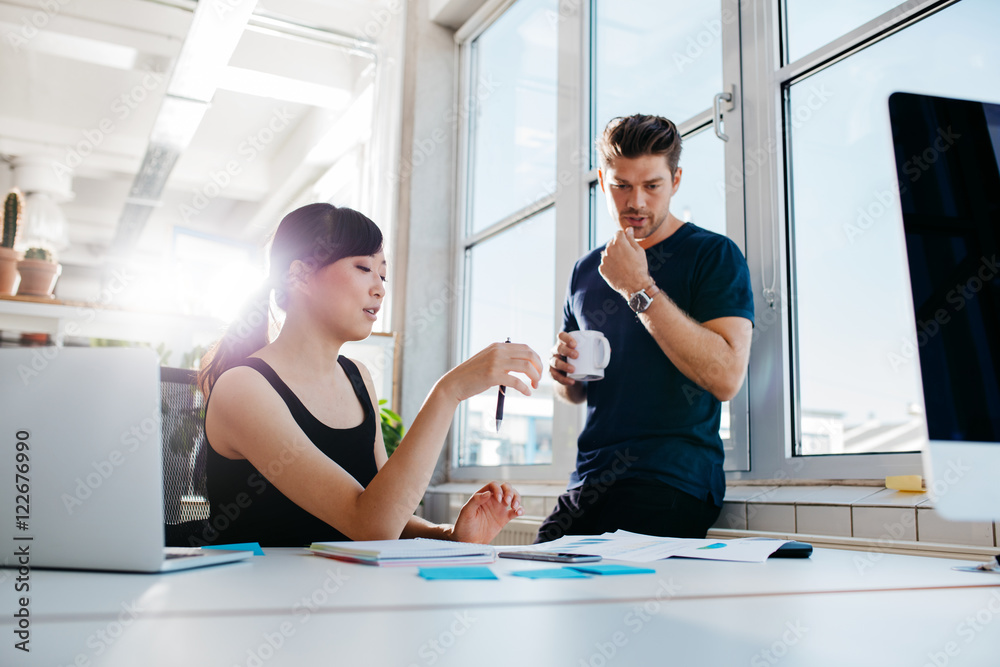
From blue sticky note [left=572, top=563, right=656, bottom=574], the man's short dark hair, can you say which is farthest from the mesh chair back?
the man's short dark hair

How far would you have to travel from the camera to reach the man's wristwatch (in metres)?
1.65

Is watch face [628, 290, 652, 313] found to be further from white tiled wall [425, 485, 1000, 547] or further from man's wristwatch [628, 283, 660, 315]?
white tiled wall [425, 485, 1000, 547]

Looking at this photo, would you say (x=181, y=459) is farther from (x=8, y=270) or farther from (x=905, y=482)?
(x=8, y=270)

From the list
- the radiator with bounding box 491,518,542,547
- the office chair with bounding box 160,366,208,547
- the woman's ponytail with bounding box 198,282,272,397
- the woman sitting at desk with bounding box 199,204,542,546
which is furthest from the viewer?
the radiator with bounding box 491,518,542,547

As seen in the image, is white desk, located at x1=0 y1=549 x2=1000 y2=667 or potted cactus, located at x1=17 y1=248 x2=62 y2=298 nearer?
white desk, located at x1=0 y1=549 x2=1000 y2=667

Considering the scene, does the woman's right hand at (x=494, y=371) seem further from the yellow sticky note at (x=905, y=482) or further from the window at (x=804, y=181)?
the yellow sticky note at (x=905, y=482)

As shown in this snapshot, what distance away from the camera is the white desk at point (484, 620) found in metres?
0.42

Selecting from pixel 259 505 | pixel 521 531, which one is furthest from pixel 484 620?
pixel 521 531

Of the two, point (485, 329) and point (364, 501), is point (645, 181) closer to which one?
point (364, 501)

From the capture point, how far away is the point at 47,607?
0.50 m

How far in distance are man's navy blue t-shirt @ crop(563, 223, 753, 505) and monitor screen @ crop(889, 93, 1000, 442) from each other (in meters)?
0.90

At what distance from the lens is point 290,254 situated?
1.57 m

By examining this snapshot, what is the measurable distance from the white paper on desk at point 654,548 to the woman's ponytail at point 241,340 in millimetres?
800

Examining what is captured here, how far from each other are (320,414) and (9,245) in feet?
7.96
